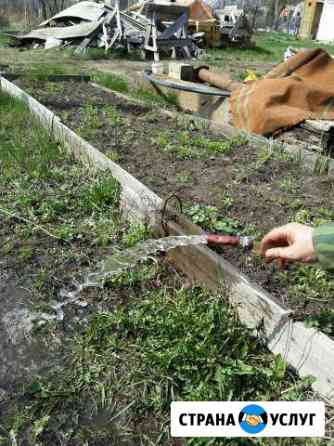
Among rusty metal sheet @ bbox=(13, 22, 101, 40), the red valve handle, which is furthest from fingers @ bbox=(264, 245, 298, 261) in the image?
rusty metal sheet @ bbox=(13, 22, 101, 40)

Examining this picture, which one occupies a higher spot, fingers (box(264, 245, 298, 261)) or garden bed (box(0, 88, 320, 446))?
fingers (box(264, 245, 298, 261))

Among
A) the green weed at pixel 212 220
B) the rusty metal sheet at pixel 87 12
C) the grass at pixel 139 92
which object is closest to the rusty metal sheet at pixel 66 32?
the rusty metal sheet at pixel 87 12

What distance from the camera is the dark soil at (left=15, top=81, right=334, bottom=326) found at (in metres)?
2.55

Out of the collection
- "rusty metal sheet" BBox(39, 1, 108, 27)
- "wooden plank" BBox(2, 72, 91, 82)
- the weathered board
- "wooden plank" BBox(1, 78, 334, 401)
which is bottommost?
"wooden plank" BBox(1, 78, 334, 401)

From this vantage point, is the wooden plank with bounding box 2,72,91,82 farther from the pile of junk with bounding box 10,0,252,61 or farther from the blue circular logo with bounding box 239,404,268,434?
the blue circular logo with bounding box 239,404,268,434

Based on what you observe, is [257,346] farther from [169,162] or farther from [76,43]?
[76,43]

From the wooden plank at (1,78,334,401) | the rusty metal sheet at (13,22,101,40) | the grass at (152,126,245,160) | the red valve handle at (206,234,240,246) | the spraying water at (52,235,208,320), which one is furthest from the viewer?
the rusty metal sheet at (13,22,101,40)

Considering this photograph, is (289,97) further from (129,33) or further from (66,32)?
(66,32)

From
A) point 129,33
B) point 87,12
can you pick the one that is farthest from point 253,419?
point 87,12

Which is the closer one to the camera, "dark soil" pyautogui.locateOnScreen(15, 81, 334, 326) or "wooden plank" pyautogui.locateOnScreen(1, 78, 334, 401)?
"wooden plank" pyautogui.locateOnScreen(1, 78, 334, 401)

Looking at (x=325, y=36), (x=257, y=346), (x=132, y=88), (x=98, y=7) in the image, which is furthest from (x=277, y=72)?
(x=325, y=36)

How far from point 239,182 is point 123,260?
1.47m

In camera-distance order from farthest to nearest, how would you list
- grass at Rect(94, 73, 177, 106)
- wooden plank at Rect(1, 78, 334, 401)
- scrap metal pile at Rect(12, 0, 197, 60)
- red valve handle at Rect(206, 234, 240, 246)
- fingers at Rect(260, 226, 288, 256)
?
1. scrap metal pile at Rect(12, 0, 197, 60)
2. grass at Rect(94, 73, 177, 106)
3. red valve handle at Rect(206, 234, 240, 246)
4. wooden plank at Rect(1, 78, 334, 401)
5. fingers at Rect(260, 226, 288, 256)

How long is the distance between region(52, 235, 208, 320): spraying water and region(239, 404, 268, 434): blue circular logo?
976mm
